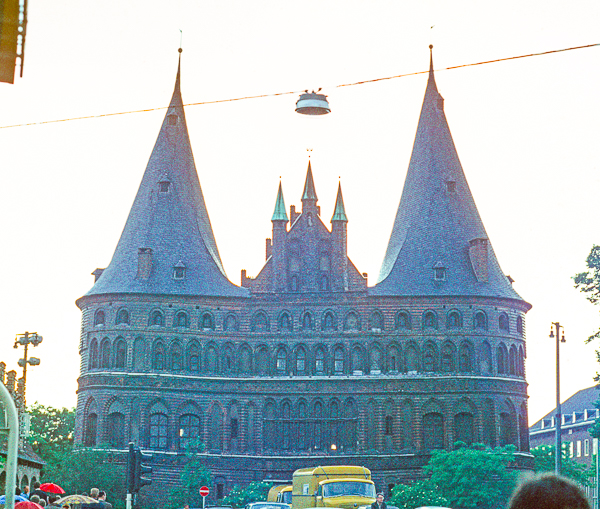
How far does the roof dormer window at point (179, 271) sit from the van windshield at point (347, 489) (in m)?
45.3

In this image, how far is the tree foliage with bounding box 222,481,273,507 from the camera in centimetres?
6494

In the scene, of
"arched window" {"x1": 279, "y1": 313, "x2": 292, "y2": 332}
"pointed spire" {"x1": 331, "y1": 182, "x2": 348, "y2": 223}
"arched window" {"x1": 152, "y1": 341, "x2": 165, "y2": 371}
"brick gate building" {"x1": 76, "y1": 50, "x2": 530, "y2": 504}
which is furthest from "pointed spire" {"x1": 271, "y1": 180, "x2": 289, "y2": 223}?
"arched window" {"x1": 152, "y1": 341, "x2": 165, "y2": 371}

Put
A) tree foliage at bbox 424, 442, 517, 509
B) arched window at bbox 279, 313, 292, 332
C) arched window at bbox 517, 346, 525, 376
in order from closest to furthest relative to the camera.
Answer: tree foliage at bbox 424, 442, 517, 509 → arched window at bbox 279, 313, 292, 332 → arched window at bbox 517, 346, 525, 376

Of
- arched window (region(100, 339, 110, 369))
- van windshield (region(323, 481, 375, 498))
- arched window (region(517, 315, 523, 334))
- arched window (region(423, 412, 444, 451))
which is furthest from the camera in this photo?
arched window (region(517, 315, 523, 334))

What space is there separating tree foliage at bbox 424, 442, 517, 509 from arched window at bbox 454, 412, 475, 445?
3668 mm

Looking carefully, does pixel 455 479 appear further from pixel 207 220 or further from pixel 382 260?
pixel 207 220

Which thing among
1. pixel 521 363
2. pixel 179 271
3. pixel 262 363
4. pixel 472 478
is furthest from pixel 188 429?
pixel 521 363

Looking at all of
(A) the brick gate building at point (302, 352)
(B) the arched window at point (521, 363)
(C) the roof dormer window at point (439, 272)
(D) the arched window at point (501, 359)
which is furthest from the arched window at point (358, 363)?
(B) the arched window at point (521, 363)

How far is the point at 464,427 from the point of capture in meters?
70.4

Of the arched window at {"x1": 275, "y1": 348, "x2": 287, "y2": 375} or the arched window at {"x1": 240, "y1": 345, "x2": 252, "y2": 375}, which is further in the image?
the arched window at {"x1": 240, "y1": 345, "x2": 252, "y2": 375}

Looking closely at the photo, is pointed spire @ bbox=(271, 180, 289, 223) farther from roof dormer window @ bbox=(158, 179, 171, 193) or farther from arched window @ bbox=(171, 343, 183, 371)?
arched window @ bbox=(171, 343, 183, 371)

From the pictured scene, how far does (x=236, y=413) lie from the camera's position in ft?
233

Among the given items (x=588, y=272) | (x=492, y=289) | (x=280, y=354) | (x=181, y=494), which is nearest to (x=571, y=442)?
(x=492, y=289)

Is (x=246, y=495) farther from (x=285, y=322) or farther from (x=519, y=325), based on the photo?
(x=519, y=325)
